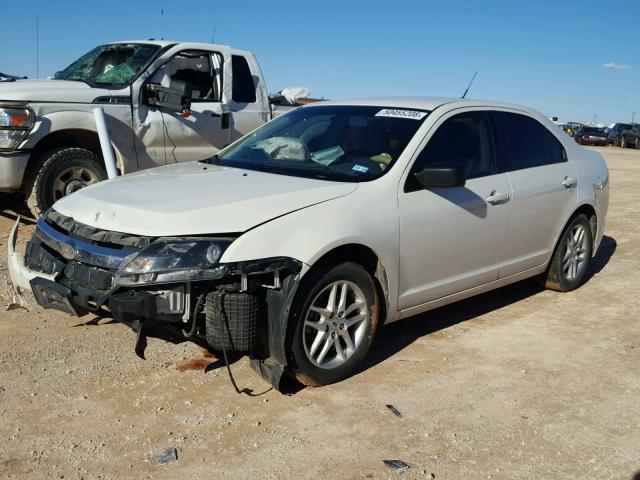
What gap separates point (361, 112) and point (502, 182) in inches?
45.9

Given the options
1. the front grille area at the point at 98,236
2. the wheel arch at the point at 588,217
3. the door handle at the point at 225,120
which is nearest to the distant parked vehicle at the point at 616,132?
the door handle at the point at 225,120

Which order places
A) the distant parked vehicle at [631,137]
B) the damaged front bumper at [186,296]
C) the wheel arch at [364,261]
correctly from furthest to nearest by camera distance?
the distant parked vehicle at [631,137] < the wheel arch at [364,261] < the damaged front bumper at [186,296]

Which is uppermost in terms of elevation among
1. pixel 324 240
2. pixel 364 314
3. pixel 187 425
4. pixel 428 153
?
pixel 428 153

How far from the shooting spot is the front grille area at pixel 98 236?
3.83 m

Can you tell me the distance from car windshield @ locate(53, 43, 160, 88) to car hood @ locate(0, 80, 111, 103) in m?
0.25

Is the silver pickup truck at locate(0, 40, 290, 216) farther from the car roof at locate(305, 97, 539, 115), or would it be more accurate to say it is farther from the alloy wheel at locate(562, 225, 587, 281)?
the alloy wheel at locate(562, 225, 587, 281)

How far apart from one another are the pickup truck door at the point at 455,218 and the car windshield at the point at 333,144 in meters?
0.22

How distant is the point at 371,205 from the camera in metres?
4.38

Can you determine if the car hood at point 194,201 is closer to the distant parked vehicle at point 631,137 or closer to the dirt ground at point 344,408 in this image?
the dirt ground at point 344,408

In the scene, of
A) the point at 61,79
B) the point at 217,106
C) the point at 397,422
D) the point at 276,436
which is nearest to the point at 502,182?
the point at 397,422

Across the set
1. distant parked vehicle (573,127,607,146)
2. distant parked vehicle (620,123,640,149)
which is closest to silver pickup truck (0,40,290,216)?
distant parked vehicle (620,123,640,149)

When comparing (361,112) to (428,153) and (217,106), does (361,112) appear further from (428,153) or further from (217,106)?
(217,106)

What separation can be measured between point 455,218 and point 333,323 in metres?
1.23

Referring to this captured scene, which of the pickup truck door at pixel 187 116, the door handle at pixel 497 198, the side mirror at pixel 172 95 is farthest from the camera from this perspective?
the pickup truck door at pixel 187 116
